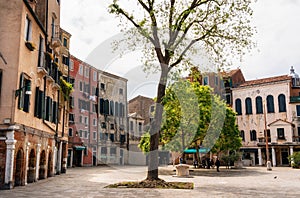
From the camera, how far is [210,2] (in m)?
18.2

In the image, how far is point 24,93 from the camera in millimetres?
16172

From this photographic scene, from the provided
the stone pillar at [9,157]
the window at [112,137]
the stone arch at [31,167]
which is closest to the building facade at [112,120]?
the window at [112,137]

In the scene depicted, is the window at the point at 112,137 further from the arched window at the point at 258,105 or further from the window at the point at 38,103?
the window at the point at 38,103

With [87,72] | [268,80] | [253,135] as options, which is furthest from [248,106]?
[87,72]

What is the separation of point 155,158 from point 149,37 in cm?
683

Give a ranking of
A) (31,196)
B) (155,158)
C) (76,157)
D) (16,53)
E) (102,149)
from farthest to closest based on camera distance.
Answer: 1. (102,149)
2. (76,157)
3. (155,158)
4. (16,53)
5. (31,196)

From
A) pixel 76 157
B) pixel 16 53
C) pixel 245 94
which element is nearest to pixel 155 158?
pixel 16 53

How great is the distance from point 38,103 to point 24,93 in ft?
7.85

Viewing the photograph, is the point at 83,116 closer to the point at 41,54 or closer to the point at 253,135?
the point at 253,135

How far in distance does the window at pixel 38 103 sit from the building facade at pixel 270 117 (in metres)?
31.3

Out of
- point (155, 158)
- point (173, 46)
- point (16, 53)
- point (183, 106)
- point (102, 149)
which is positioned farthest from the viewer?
point (102, 149)

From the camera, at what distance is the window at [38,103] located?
59.4 ft

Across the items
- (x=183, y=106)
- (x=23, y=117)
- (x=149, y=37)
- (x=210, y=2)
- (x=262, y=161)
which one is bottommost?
(x=262, y=161)

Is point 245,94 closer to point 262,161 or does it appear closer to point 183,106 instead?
point 262,161
